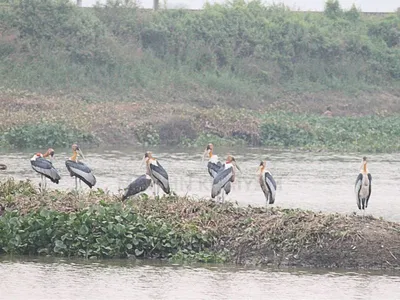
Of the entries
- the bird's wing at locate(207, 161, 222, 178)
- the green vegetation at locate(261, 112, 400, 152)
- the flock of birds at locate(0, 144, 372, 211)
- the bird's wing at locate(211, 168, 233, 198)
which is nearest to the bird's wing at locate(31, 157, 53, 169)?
the flock of birds at locate(0, 144, 372, 211)

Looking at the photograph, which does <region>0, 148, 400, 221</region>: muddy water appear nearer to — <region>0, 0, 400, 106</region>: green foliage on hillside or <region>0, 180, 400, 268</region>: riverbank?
<region>0, 180, 400, 268</region>: riverbank

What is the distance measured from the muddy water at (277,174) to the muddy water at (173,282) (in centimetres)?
477

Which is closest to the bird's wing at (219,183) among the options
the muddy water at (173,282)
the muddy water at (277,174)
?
the muddy water at (277,174)

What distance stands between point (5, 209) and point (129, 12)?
95.7 ft

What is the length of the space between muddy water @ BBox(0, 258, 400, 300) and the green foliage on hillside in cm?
2233

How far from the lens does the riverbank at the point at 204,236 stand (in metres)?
13.8

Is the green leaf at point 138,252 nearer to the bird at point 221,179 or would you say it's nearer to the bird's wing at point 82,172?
the bird at point 221,179

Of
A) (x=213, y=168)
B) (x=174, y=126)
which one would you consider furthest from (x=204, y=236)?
(x=174, y=126)

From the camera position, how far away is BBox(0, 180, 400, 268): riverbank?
1382cm

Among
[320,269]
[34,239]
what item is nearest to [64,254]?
[34,239]

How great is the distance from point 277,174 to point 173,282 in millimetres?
11891

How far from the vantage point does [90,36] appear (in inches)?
1554

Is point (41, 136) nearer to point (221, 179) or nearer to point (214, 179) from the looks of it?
point (214, 179)

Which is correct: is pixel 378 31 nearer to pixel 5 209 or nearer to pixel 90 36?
pixel 90 36
